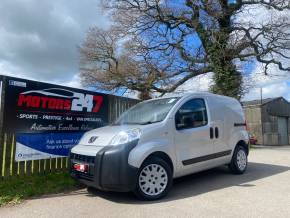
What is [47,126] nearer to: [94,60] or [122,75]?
[122,75]

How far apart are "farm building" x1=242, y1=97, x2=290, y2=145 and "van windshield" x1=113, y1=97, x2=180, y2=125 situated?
89.3ft

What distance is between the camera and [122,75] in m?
24.9

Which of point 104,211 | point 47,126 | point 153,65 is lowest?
point 104,211

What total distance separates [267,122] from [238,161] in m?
27.3

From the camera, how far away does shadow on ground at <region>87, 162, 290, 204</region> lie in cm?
582

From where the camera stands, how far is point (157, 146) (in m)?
5.66

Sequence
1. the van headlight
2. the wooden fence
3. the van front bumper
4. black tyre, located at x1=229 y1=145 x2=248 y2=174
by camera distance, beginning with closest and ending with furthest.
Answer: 1. the van front bumper
2. the van headlight
3. the wooden fence
4. black tyre, located at x1=229 y1=145 x2=248 y2=174

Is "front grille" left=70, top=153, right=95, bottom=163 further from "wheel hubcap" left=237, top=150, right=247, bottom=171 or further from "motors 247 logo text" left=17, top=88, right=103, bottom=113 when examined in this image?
"wheel hubcap" left=237, top=150, right=247, bottom=171

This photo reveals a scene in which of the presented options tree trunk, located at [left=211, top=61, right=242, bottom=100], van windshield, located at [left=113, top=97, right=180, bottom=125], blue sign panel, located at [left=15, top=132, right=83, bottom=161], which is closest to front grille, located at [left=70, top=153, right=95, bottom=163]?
van windshield, located at [left=113, top=97, right=180, bottom=125]

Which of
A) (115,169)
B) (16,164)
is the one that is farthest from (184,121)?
(16,164)

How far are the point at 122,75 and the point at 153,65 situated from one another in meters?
4.52

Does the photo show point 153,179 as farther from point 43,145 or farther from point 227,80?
point 227,80

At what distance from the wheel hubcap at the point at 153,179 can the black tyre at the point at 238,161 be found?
8.66 ft

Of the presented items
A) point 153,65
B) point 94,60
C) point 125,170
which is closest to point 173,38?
point 153,65
